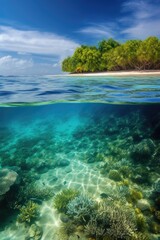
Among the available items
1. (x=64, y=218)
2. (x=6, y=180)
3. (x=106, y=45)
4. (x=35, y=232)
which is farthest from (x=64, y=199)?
(x=106, y=45)

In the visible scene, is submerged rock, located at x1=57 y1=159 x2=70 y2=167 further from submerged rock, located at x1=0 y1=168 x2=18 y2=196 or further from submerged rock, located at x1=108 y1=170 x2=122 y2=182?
submerged rock, located at x1=0 y1=168 x2=18 y2=196

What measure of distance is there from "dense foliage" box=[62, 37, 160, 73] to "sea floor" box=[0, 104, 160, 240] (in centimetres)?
3306

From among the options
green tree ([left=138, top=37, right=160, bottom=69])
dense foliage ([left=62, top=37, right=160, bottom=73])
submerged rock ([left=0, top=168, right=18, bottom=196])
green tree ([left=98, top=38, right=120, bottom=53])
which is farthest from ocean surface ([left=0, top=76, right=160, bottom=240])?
green tree ([left=98, top=38, right=120, bottom=53])

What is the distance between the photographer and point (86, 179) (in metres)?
9.91

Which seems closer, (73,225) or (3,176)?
(73,225)

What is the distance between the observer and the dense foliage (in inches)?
1745

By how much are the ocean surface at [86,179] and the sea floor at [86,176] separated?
0.09 ft

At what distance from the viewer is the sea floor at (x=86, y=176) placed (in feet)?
23.5

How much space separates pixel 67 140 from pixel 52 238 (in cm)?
1032

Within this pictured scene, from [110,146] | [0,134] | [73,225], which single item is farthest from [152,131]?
Result: [0,134]

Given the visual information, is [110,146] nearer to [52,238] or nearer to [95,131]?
[95,131]

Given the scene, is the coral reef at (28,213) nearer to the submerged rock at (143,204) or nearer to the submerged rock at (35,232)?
the submerged rock at (35,232)

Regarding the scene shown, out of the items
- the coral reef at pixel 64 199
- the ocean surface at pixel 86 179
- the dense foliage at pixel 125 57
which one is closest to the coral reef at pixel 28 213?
the ocean surface at pixel 86 179

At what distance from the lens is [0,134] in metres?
21.7
